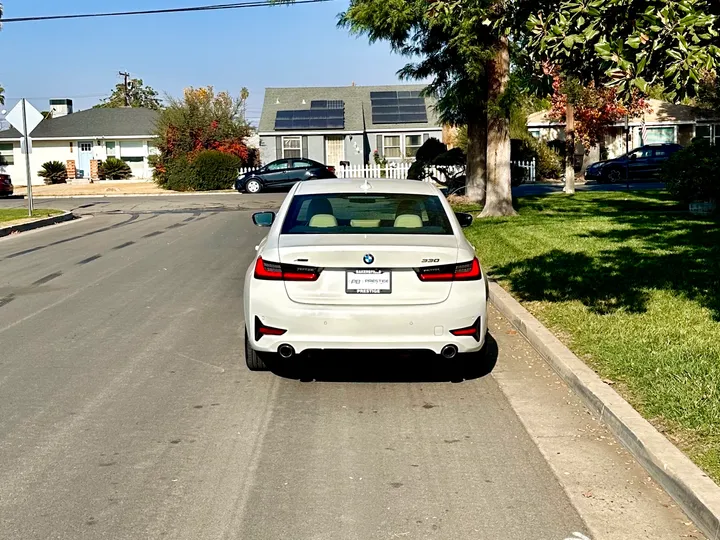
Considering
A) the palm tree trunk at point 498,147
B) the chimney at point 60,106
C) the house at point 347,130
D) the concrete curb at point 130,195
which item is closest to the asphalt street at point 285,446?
the palm tree trunk at point 498,147

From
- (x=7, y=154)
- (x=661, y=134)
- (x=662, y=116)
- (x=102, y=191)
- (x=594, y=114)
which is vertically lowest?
(x=102, y=191)

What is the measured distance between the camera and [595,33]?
6086mm

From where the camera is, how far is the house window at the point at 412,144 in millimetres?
49625

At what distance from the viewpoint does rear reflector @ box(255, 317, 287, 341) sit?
662cm

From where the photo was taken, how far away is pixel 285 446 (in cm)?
561

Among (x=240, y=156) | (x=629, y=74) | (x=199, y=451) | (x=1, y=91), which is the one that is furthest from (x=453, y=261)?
(x=1, y=91)

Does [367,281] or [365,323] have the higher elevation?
[367,281]

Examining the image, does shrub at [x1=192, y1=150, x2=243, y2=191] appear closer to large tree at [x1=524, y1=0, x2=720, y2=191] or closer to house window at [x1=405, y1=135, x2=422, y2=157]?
house window at [x1=405, y1=135, x2=422, y2=157]

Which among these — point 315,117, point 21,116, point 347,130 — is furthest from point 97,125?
point 21,116

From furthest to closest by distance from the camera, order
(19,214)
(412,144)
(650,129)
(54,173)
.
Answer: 1. (54,173)
2. (412,144)
3. (650,129)
4. (19,214)

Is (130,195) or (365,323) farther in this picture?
(130,195)

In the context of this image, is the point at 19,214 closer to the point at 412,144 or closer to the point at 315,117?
the point at 315,117

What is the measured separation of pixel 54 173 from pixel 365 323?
52580mm

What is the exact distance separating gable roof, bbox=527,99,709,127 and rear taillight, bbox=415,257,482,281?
37.5 m
